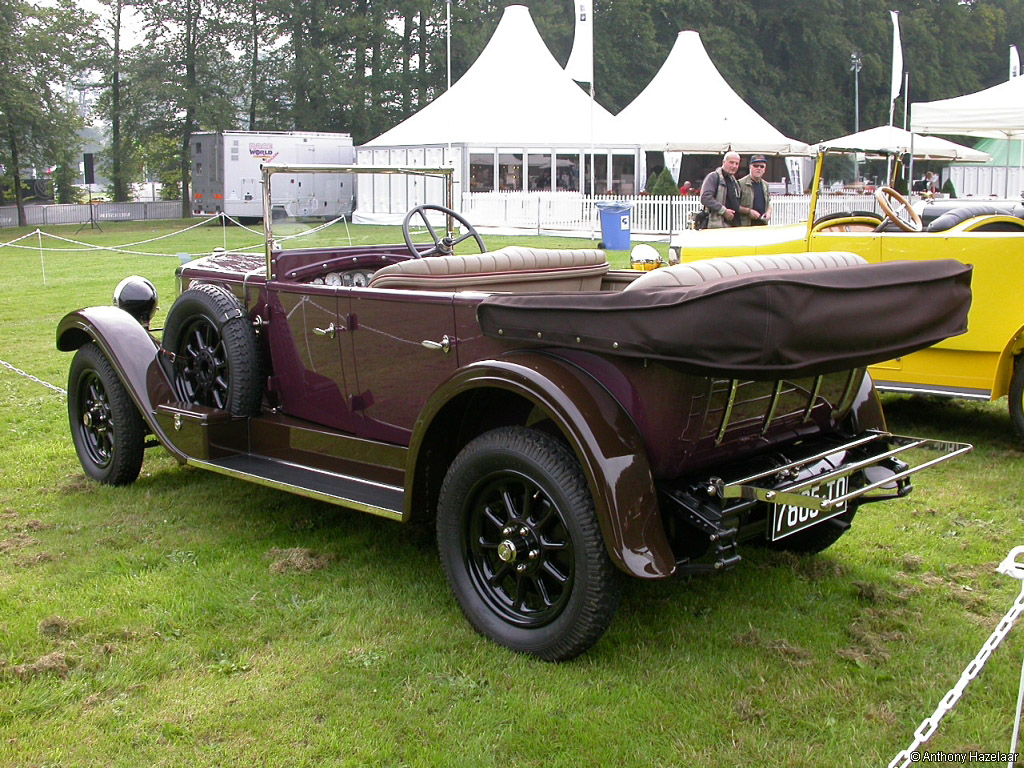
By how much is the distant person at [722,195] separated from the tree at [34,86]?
30.7m

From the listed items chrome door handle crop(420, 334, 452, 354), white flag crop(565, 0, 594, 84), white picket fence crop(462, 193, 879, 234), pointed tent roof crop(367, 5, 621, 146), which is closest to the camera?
chrome door handle crop(420, 334, 452, 354)

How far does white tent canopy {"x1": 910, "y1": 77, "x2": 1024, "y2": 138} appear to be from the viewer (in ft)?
37.3

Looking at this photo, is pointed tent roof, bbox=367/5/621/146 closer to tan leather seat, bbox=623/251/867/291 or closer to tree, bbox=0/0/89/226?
tree, bbox=0/0/89/226

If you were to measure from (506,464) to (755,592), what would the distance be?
1257mm

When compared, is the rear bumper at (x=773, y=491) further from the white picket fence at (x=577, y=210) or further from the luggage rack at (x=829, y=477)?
the white picket fence at (x=577, y=210)

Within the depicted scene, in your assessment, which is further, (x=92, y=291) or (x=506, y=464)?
(x=92, y=291)

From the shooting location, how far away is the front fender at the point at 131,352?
190 inches

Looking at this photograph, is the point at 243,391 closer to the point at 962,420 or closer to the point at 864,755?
the point at 864,755

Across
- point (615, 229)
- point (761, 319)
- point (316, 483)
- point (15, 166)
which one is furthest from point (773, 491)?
point (15, 166)

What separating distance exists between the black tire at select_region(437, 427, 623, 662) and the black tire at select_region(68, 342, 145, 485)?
231 cm

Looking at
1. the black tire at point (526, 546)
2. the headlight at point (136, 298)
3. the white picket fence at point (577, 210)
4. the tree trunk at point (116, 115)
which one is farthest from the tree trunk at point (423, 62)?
the black tire at point (526, 546)

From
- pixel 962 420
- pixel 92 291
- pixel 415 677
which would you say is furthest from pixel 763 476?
pixel 92 291

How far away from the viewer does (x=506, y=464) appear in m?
3.25

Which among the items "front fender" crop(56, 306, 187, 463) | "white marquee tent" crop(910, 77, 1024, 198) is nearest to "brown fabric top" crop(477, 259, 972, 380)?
"front fender" crop(56, 306, 187, 463)
